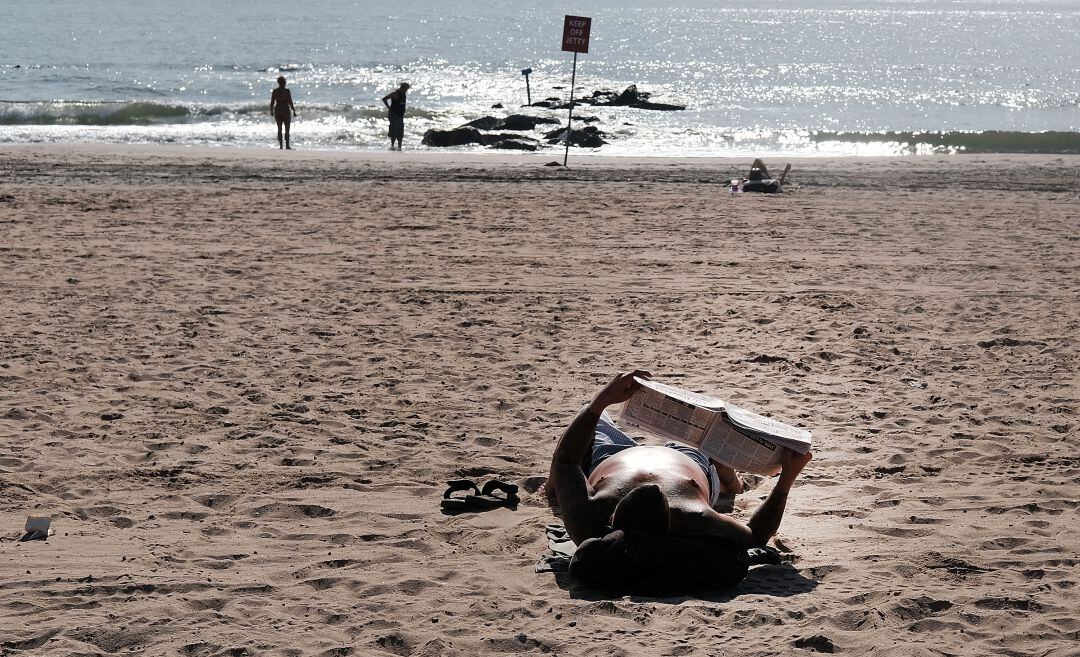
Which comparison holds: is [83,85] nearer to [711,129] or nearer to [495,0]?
[711,129]

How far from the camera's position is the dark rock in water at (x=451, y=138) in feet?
86.5

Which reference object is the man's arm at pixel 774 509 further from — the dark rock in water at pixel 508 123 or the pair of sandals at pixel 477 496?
the dark rock in water at pixel 508 123

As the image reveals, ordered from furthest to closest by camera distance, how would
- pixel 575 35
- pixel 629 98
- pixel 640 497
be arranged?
pixel 629 98
pixel 575 35
pixel 640 497

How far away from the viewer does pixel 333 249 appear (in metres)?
10.6

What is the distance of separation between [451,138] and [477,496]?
22074 mm

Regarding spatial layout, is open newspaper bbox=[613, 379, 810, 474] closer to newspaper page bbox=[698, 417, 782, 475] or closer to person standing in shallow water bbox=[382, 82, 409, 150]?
newspaper page bbox=[698, 417, 782, 475]

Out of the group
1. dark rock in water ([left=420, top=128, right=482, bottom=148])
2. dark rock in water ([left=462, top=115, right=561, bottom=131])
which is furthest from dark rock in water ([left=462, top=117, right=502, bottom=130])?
dark rock in water ([left=420, top=128, right=482, bottom=148])

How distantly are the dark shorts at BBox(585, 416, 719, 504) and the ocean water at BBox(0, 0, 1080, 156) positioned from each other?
69.2 feet

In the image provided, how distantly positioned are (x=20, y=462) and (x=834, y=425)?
14.8 feet

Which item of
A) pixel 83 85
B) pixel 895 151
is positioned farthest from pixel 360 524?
pixel 83 85

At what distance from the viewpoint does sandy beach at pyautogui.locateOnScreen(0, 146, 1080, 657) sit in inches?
159

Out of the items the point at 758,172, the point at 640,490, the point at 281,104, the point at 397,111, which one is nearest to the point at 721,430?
the point at 640,490

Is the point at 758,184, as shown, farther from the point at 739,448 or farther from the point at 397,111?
the point at 397,111

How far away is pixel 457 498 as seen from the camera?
5180 mm
